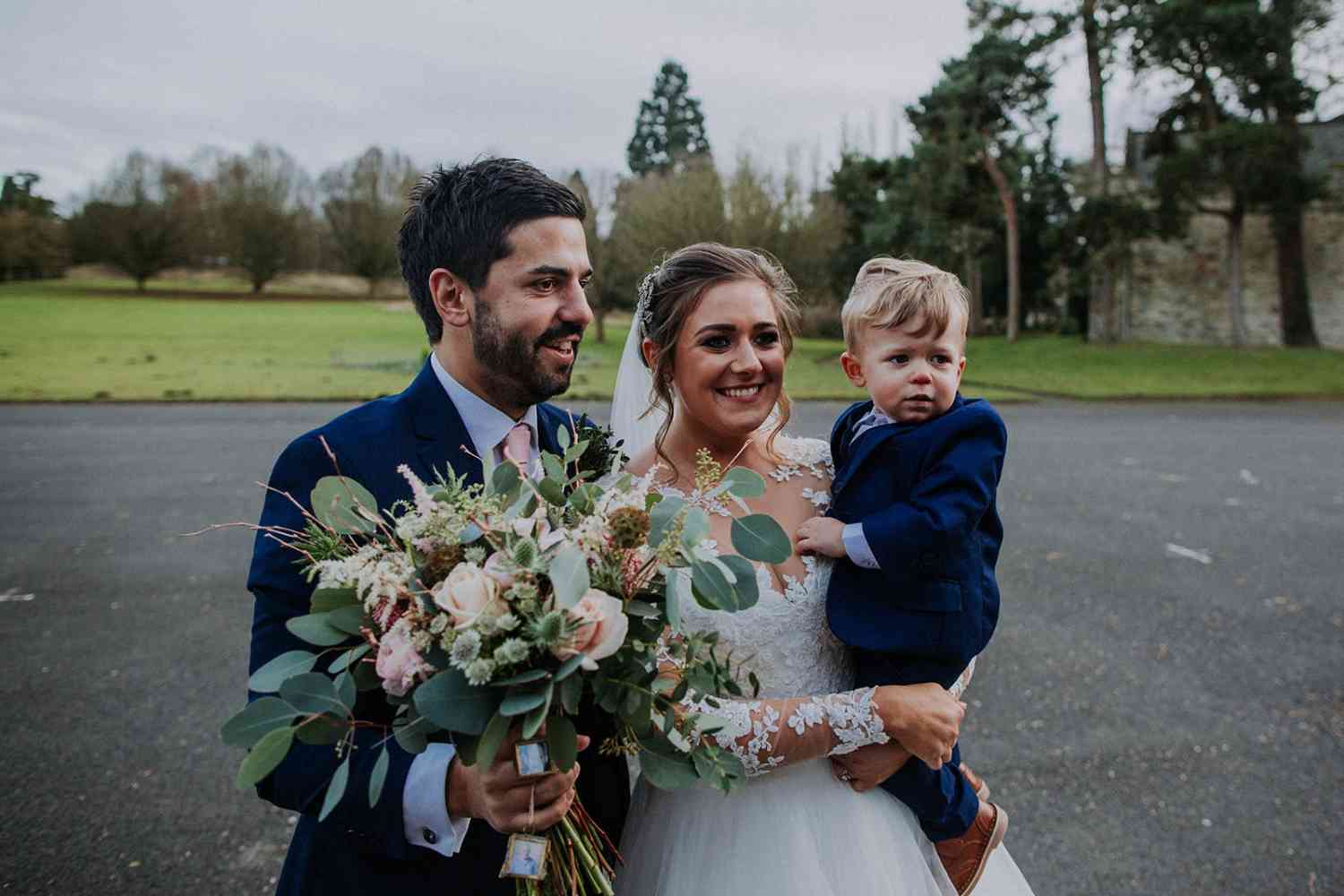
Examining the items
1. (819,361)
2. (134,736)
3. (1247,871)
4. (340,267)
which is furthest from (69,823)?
(340,267)

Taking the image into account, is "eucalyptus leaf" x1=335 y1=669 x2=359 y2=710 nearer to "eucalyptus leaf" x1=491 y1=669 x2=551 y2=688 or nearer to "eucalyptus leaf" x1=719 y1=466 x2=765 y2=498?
"eucalyptus leaf" x1=491 y1=669 x2=551 y2=688

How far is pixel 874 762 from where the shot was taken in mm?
2127

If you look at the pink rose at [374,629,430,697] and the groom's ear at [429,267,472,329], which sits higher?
the groom's ear at [429,267,472,329]

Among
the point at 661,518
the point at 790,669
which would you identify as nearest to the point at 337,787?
the point at 661,518

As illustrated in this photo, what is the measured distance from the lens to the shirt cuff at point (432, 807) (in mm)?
1674

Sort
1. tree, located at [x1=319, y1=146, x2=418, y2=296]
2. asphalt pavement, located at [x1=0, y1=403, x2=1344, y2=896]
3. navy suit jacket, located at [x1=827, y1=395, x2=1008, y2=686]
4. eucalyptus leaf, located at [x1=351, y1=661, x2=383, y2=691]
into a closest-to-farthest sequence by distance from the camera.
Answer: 1. eucalyptus leaf, located at [x1=351, y1=661, x2=383, y2=691]
2. navy suit jacket, located at [x1=827, y1=395, x2=1008, y2=686]
3. asphalt pavement, located at [x1=0, y1=403, x2=1344, y2=896]
4. tree, located at [x1=319, y1=146, x2=418, y2=296]

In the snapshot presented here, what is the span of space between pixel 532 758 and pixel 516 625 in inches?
10.7

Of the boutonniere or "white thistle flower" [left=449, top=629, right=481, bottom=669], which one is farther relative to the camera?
the boutonniere

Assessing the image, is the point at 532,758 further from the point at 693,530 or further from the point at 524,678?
the point at 693,530

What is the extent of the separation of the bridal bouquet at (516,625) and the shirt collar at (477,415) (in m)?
0.62

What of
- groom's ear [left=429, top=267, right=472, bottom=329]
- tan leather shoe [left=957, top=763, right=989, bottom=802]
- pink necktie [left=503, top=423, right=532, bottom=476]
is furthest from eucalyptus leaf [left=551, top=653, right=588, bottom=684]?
tan leather shoe [left=957, top=763, right=989, bottom=802]

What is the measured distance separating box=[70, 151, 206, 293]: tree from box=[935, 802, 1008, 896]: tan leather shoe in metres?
67.8

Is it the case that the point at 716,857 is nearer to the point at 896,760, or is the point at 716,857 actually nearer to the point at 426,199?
Result: the point at 896,760

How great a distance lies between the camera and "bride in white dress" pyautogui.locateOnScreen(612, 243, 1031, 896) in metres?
2.04
